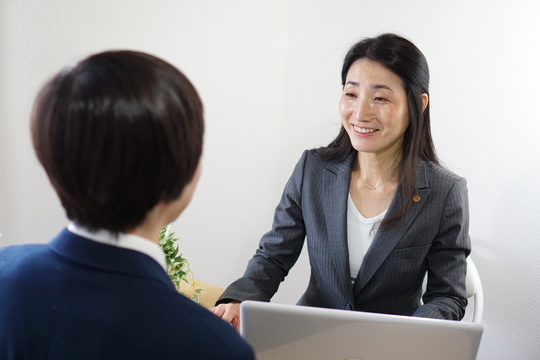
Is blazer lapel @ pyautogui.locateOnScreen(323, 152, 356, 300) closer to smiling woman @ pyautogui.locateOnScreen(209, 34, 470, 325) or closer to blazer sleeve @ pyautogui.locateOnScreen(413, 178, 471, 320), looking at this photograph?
smiling woman @ pyautogui.locateOnScreen(209, 34, 470, 325)

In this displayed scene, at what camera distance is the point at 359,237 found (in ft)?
5.95

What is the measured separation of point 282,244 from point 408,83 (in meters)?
0.63

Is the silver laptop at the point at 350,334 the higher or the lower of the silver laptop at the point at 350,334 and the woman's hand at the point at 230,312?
the higher

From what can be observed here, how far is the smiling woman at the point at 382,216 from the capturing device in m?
1.71

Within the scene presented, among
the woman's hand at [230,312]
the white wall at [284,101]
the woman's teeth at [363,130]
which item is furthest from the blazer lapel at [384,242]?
the white wall at [284,101]

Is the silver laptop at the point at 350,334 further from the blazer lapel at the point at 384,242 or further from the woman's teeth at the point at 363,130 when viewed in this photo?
the woman's teeth at the point at 363,130

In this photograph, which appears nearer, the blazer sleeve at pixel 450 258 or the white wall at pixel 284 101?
the blazer sleeve at pixel 450 258

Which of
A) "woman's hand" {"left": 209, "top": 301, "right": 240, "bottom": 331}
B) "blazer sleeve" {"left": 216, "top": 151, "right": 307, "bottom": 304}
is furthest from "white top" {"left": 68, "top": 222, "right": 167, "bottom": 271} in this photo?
"blazer sleeve" {"left": 216, "top": 151, "right": 307, "bottom": 304}

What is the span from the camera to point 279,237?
1.88m

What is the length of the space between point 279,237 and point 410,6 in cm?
131

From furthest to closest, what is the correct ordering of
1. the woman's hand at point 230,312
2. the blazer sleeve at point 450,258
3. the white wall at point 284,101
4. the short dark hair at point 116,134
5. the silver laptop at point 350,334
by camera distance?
the white wall at point 284,101
the blazer sleeve at point 450,258
the woman's hand at point 230,312
the silver laptop at point 350,334
the short dark hair at point 116,134

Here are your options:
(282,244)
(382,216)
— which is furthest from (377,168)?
(282,244)

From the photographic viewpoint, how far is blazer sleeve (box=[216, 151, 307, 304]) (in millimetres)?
1793

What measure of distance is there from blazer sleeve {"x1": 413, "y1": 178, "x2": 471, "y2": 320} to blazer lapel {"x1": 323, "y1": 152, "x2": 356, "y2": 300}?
242 mm
